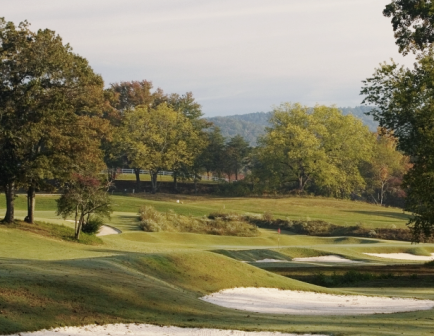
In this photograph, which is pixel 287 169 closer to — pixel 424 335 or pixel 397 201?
pixel 397 201

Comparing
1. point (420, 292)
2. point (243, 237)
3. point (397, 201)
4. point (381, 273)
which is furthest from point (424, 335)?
point (397, 201)

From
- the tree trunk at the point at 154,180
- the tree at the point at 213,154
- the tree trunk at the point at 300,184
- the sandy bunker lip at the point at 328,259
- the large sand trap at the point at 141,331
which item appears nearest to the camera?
the large sand trap at the point at 141,331

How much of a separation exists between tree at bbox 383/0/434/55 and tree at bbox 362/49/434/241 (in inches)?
36.2

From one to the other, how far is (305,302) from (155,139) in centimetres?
8215

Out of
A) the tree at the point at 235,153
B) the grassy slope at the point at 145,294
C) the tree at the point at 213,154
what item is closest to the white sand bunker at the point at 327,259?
the grassy slope at the point at 145,294

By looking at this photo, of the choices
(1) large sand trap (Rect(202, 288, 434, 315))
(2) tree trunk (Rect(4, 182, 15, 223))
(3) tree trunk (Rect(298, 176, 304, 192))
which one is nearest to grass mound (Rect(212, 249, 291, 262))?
(2) tree trunk (Rect(4, 182, 15, 223))

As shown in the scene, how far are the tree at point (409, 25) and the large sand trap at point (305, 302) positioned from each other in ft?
57.7

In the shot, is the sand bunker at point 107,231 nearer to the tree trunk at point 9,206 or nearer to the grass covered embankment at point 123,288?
the tree trunk at point 9,206

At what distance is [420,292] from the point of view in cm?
2942

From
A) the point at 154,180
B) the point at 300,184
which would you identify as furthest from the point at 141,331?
the point at 300,184

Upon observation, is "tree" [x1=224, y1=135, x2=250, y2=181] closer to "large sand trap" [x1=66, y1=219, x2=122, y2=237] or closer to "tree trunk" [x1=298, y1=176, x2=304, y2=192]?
"tree trunk" [x1=298, y1=176, x2=304, y2=192]

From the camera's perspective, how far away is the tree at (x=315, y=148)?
10169 centimetres

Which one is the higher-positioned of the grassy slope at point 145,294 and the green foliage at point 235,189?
the green foliage at point 235,189

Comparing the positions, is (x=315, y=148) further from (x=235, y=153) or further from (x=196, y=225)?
(x=196, y=225)
